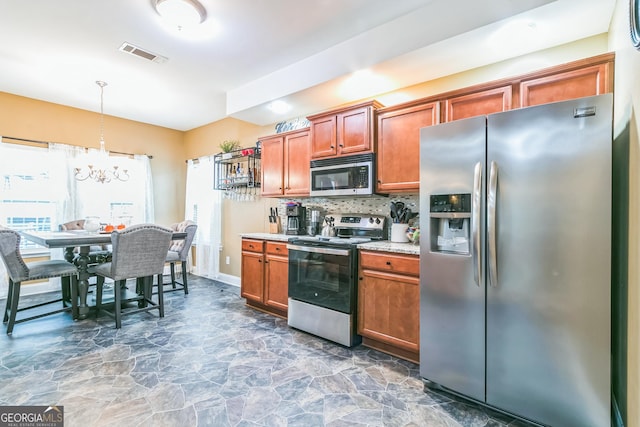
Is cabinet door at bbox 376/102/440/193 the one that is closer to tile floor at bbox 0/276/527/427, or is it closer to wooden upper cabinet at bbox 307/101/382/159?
wooden upper cabinet at bbox 307/101/382/159

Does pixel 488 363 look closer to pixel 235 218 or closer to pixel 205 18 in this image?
pixel 205 18

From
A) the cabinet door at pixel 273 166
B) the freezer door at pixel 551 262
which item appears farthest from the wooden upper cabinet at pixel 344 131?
the freezer door at pixel 551 262

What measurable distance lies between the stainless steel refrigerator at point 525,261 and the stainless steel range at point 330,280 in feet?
2.54

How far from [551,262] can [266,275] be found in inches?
107

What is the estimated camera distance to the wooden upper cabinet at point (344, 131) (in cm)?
298

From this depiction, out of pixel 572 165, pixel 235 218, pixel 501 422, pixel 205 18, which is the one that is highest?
pixel 205 18

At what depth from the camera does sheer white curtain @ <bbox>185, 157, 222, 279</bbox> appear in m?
5.21

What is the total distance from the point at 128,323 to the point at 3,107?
3.51m

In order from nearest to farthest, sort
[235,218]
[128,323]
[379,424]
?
[379,424] → [128,323] → [235,218]

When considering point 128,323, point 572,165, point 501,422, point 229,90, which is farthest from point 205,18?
point 501,422

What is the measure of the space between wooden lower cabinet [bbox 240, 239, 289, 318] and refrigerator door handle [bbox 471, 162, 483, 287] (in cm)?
197

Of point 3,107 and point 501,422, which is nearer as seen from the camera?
point 501,422

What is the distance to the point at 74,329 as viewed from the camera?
3012 millimetres

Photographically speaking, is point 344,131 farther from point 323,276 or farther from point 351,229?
point 323,276
